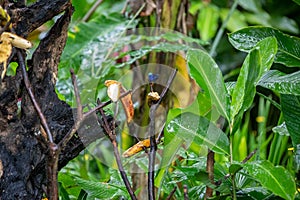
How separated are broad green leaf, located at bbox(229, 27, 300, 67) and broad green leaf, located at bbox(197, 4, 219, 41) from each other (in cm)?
162

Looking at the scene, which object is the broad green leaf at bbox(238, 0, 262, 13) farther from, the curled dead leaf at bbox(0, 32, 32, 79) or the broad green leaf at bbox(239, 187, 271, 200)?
the curled dead leaf at bbox(0, 32, 32, 79)

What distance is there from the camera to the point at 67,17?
47 cm

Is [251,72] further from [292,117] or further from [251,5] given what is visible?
[251,5]

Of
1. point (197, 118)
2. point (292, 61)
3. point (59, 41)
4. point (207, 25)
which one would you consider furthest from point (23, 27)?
point (207, 25)

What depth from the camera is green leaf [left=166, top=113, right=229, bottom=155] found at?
18.6 inches

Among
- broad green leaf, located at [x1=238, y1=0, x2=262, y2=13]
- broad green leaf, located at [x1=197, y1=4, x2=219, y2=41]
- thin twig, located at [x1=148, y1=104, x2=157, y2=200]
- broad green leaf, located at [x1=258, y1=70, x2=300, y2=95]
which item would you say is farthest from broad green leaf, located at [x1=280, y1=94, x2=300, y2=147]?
broad green leaf, located at [x1=197, y1=4, x2=219, y2=41]

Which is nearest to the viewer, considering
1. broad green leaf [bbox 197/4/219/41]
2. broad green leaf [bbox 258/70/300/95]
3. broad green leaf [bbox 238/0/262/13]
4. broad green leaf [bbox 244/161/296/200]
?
broad green leaf [bbox 244/161/296/200]

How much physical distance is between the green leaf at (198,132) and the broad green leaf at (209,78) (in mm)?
19

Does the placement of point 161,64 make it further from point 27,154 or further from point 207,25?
point 207,25

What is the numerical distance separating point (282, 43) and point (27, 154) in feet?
0.96

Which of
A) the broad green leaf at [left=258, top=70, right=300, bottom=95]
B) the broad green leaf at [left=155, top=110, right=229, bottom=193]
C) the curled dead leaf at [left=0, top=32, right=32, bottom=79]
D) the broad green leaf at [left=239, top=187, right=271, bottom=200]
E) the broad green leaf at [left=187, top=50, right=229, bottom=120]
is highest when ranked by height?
the curled dead leaf at [left=0, top=32, right=32, bottom=79]

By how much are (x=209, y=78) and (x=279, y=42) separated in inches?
4.7

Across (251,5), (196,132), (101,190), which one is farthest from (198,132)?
(251,5)

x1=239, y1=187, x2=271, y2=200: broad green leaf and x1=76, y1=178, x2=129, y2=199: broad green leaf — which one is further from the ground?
x1=76, y1=178, x2=129, y2=199: broad green leaf
